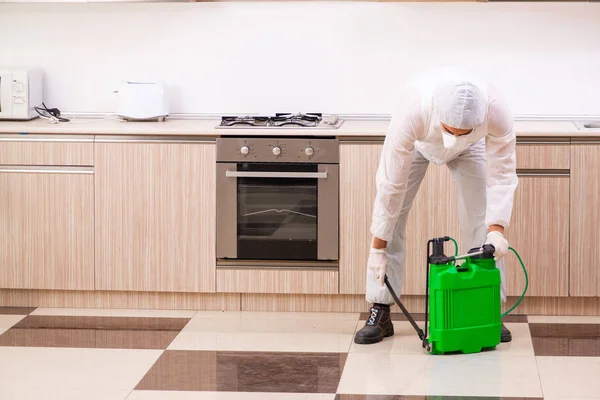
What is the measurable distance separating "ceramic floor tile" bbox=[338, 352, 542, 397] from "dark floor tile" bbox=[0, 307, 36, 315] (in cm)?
167

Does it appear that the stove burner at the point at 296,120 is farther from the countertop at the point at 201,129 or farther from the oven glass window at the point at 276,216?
the oven glass window at the point at 276,216

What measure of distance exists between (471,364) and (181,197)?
1.58 m

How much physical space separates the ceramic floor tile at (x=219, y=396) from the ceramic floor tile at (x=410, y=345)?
0.58 meters

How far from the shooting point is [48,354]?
13.1 ft

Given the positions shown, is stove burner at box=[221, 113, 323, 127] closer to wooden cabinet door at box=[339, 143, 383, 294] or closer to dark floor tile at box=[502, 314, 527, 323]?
wooden cabinet door at box=[339, 143, 383, 294]

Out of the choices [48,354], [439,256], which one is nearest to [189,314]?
[48,354]

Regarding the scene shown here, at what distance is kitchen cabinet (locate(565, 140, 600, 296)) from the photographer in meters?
4.41

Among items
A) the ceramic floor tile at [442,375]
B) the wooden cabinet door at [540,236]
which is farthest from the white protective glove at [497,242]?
the wooden cabinet door at [540,236]

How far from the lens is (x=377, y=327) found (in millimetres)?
4141

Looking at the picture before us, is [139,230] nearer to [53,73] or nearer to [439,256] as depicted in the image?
[53,73]

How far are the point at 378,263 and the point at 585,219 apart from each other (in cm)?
110

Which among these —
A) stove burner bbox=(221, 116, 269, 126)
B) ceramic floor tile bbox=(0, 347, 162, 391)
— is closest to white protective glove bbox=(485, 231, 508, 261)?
stove burner bbox=(221, 116, 269, 126)

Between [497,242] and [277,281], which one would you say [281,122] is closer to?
[277,281]

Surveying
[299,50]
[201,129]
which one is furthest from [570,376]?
[299,50]
